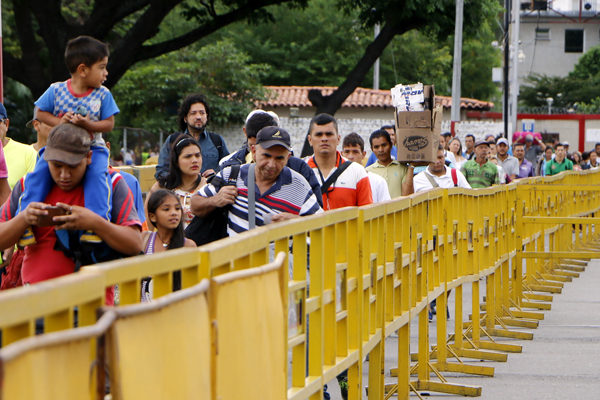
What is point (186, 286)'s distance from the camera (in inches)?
141

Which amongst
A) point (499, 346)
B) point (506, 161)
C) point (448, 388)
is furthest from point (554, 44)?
point (448, 388)

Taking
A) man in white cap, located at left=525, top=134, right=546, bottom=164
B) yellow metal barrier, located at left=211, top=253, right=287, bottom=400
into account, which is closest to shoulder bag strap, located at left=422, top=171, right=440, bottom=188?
yellow metal barrier, located at left=211, top=253, right=287, bottom=400

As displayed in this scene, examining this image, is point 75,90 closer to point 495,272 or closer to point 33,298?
point 33,298

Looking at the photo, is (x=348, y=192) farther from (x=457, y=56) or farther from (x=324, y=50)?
(x=324, y=50)

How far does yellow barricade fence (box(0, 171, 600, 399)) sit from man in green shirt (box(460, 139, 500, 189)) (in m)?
0.67

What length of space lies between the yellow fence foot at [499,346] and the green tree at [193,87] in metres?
35.7

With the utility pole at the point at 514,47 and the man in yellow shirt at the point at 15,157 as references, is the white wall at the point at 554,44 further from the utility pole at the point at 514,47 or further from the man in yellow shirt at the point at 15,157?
the man in yellow shirt at the point at 15,157

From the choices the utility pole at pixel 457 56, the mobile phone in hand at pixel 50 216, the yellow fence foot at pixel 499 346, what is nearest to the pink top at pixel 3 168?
the mobile phone in hand at pixel 50 216

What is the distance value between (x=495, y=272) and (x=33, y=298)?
369 inches

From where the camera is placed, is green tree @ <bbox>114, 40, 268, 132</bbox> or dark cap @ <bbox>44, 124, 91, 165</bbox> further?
green tree @ <bbox>114, 40, 268, 132</bbox>

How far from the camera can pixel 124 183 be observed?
531 centimetres

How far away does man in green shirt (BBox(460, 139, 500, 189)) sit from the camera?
14281 mm

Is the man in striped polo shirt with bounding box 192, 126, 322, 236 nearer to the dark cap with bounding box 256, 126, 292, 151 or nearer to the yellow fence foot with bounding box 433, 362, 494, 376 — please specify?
the dark cap with bounding box 256, 126, 292, 151

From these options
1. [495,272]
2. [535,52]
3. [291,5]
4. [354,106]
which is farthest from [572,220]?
[535,52]
